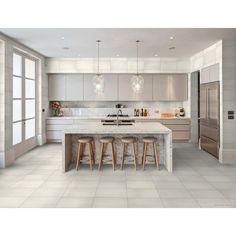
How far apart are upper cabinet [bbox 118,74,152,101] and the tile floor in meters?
3.39

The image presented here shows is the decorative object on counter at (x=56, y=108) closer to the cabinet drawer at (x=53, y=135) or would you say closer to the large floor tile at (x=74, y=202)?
the cabinet drawer at (x=53, y=135)

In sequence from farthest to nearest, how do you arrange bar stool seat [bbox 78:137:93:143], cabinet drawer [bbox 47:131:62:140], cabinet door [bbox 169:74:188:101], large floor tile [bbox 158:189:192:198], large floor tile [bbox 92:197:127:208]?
cabinet door [bbox 169:74:188:101] < cabinet drawer [bbox 47:131:62:140] < bar stool seat [bbox 78:137:93:143] < large floor tile [bbox 158:189:192:198] < large floor tile [bbox 92:197:127:208]

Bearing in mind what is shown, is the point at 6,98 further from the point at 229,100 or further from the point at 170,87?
the point at 170,87

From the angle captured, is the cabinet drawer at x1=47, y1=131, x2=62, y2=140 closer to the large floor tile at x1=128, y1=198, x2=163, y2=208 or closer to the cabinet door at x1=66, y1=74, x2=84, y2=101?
the cabinet door at x1=66, y1=74, x2=84, y2=101

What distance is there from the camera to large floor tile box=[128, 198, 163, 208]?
3.79m

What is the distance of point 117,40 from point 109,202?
389 cm

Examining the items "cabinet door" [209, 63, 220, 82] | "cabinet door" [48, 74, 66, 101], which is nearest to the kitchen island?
"cabinet door" [209, 63, 220, 82]

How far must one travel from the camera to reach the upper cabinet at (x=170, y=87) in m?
9.62

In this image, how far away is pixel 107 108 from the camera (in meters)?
9.93

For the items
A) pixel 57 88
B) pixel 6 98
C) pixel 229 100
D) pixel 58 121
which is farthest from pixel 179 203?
pixel 57 88

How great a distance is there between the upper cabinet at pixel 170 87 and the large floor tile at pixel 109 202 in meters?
6.00
